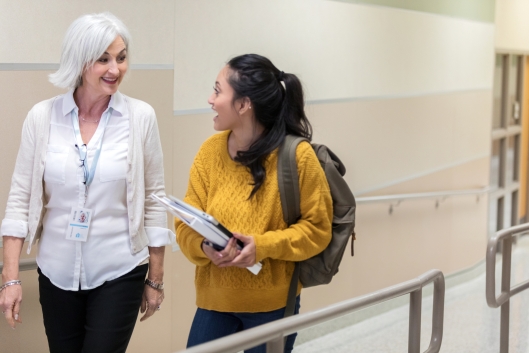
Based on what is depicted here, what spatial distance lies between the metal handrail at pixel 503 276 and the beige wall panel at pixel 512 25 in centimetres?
460

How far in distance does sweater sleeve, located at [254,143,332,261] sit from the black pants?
1.91 ft

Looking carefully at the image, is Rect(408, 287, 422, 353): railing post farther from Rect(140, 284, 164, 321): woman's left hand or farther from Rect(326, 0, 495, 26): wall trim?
Rect(326, 0, 495, 26): wall trim

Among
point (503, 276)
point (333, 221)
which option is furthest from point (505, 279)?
point (333, 221)

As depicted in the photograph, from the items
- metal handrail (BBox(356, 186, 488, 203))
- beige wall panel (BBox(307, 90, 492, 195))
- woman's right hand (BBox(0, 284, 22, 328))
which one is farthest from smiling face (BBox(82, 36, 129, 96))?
metal handrail (BBox(356, 186, 488, 203))

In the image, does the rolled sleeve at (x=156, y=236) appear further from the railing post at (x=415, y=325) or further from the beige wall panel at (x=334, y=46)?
the beige wall panel at (x=334, y=46)

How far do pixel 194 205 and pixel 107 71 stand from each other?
0.55m

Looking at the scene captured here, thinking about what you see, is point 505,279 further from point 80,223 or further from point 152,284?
point 80,223

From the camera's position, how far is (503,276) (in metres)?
3.78

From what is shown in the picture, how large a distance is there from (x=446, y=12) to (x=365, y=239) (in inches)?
91.8

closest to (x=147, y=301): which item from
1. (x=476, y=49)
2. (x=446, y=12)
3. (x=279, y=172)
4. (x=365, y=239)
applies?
(x=279, y=172)

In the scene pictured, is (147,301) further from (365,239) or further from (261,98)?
(365,239)

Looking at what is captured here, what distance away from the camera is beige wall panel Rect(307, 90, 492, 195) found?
5.36m

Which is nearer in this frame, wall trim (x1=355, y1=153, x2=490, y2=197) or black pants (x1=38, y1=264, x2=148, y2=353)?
black pants (x1=38, y1=264, x2=148, y2=353)

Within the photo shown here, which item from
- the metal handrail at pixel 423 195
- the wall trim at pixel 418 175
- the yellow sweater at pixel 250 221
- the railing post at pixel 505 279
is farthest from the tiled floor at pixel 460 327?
the yellow sweater at pixel 250 221
